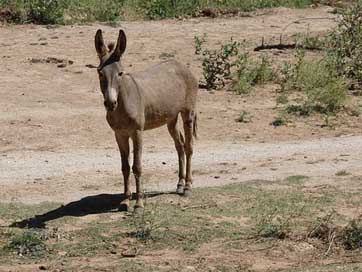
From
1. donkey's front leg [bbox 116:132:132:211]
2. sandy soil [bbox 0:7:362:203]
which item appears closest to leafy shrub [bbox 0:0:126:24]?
sandy soil [bbox 0:7:362:203]

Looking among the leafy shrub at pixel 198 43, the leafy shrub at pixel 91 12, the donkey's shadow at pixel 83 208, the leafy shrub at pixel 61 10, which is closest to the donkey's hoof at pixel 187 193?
the donkey's shadow at pixel 83 208

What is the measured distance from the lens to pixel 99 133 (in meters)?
13.2

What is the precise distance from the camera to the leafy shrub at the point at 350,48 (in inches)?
647

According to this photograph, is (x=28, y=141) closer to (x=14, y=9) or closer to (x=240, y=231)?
(x=240, y=231)

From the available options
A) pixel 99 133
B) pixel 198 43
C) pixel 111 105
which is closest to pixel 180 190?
pixel 111 105

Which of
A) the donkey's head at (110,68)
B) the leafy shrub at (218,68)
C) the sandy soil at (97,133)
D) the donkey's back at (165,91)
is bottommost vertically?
the sandy soil at (97,133)

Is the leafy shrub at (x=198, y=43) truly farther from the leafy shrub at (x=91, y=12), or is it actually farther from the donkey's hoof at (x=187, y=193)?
A: the donkey's hoof at (x=187, y=193)

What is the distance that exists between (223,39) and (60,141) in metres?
7.84

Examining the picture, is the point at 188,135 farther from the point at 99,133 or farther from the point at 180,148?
the point at 99,133

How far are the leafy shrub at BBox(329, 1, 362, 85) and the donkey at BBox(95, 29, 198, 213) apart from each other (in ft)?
22.6

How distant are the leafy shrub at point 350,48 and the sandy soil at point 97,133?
4.74ft

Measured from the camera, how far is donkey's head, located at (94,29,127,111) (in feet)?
27.9

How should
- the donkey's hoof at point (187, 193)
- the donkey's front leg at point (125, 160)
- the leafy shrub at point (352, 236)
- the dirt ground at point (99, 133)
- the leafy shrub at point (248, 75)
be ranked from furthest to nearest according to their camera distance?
the leafy shrub at point (248, 75)
the dirt ground at point (99, 133)
the donkey's hoof at point (187, 193)
the donkey's front leg at point (125, 160)
the leafy shrub at point (352, 236)

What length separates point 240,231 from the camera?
8.70 meters
